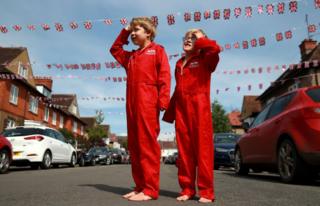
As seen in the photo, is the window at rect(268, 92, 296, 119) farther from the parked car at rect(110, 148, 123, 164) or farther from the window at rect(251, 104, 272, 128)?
the parked car at rect(110, 148, 123, 164)

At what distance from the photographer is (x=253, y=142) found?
7.83 metres

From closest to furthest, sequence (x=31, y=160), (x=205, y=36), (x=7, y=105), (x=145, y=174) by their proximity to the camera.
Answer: (x=145, y=174) < (x=205, y=36) < (x=31, y=160) < (x=7, y=105)

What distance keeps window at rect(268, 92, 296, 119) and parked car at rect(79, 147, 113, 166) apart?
54.4ft

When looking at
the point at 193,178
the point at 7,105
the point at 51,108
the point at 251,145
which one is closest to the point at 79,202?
the point at 193,178

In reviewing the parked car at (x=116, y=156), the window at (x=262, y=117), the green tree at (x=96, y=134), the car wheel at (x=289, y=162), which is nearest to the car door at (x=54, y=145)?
the window at (x=262, y=117)

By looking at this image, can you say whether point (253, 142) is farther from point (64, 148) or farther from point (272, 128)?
point (64, 148)

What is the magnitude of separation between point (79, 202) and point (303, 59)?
1214 inches

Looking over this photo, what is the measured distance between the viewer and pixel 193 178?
3869 millimetres

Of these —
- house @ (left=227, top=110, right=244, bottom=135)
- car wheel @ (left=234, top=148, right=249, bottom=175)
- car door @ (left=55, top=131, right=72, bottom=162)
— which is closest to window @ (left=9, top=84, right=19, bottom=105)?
car door @ (left=55, top=131, right=72, bottom=162)

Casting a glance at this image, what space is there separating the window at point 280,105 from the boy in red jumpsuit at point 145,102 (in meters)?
3.33

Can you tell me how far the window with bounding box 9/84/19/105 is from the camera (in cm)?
2869

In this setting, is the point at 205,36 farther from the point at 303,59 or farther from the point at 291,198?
the point at 303,59

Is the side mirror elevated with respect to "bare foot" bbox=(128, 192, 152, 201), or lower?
elevated

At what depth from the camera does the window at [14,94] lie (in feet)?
94.1
